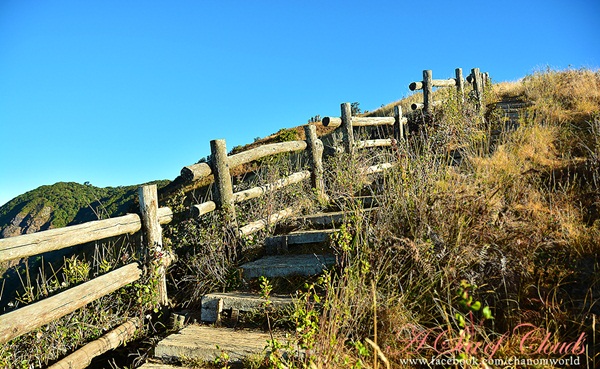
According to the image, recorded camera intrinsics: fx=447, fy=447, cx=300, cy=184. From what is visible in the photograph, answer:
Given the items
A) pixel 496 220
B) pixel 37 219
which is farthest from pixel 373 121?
pixel 37 219

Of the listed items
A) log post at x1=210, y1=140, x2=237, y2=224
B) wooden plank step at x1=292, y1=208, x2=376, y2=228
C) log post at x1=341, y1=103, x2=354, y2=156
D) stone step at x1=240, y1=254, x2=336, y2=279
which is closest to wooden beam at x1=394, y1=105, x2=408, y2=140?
log post at x1=341, y1=103, x2=354, y2=156

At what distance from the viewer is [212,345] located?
3.87 metres

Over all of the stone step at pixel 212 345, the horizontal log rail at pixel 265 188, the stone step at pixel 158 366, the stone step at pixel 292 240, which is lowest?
the stone step at pixel 158 366

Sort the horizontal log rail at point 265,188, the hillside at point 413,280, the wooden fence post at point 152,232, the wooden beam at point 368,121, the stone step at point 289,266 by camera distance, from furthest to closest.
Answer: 1. the wooden beam at point 368,121
2. the horizontal log rail at point 265,188
3. the wooden fence post at point 152,232
4. the stone step at point 289,266
5. the hillside at point 413,280

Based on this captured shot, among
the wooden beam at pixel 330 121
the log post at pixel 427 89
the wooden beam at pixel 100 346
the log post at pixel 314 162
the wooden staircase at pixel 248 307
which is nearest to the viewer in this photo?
the wooden staircase at pixel 248 307

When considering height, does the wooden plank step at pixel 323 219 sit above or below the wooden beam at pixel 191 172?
below

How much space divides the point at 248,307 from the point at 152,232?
1704 mm

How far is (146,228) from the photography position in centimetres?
535

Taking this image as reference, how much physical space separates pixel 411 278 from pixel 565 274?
1.36 m

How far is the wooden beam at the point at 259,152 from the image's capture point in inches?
251

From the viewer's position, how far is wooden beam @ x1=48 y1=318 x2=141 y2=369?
14.0ft

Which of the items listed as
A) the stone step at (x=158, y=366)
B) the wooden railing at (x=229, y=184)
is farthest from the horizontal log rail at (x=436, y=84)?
the stone step at (x=158, y=366)

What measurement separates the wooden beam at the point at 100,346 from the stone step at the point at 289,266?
4.51 ft

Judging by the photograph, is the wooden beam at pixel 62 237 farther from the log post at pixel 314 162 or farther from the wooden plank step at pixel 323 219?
the log post at pixel 314 162
